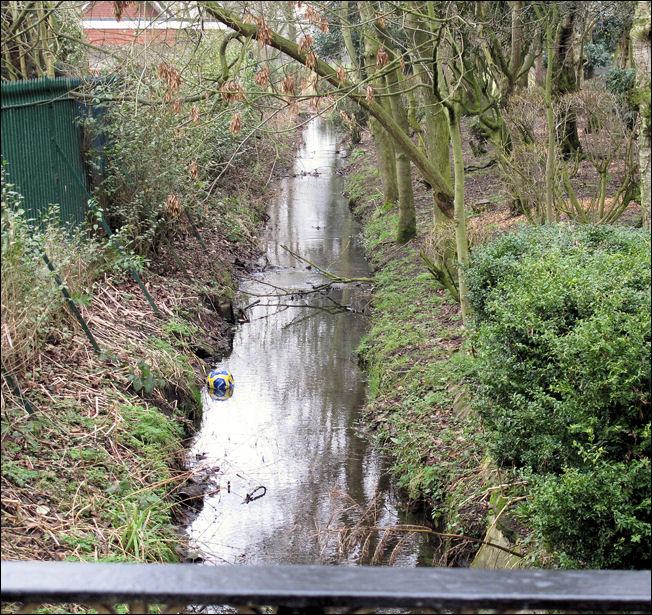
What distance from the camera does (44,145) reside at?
28.9 feet

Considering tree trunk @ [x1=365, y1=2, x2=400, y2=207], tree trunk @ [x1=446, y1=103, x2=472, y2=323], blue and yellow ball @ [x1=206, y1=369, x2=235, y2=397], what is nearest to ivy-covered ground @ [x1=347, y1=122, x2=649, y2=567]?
tree trunk @ [x1=446, y1=103, x2=472, y2=323]

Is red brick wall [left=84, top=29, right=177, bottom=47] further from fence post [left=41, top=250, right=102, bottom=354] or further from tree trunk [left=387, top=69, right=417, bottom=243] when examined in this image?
tree trunk [left=387, top=69, right=417, bottom=243]

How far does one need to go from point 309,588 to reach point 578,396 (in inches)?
106

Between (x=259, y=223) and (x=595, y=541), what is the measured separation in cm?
1592

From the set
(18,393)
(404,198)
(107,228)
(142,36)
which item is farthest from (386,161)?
(18,393)

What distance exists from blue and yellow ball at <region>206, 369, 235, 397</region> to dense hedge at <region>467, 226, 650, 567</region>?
503cm

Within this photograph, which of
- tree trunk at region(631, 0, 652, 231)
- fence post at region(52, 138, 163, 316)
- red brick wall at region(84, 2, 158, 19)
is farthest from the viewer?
fence post at region(52, 138, 163, 316)

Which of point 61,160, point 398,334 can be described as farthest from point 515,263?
point 61,160

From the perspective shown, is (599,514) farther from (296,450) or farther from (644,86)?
(296,450)

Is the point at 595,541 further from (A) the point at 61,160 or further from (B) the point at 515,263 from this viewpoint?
(A) the point at 61,160

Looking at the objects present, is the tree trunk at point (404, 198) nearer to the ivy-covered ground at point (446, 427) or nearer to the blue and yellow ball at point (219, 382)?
the ivy-covered ground at point (446, 427)

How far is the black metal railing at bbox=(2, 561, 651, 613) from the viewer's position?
1946mm

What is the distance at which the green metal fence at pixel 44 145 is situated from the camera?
7891 mm

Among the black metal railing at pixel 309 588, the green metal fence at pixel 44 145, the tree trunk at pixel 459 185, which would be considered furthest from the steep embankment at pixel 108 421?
the tree trunk at pixel 459 185
